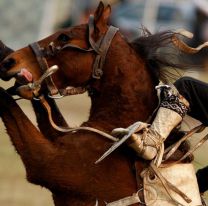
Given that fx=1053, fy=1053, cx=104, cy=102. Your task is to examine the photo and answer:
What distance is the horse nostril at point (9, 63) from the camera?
809cm

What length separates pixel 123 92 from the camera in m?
8.23

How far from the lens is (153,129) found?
809 centimetres

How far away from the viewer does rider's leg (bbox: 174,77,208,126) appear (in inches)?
323

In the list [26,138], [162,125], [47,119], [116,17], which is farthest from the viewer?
[116,17]

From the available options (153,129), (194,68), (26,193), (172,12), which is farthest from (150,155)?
(172,12)

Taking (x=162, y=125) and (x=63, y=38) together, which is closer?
(x=162, y=125)

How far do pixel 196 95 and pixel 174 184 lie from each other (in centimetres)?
71

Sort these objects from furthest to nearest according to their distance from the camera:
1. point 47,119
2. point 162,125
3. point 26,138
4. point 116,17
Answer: point 116,17, point 47,119, point 26,138, point 162,125

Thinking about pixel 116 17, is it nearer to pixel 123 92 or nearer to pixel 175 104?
pixel 123 92

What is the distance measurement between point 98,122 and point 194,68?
0.90m

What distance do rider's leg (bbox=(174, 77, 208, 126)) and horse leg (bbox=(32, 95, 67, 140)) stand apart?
3.36 feet

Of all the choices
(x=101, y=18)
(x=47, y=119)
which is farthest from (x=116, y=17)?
(x=101, y=18)

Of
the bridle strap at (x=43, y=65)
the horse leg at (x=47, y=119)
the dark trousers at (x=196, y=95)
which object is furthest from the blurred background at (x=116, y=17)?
the bridle strap at (x=43, y=65)

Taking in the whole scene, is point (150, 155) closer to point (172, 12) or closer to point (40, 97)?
point (40, 97)
